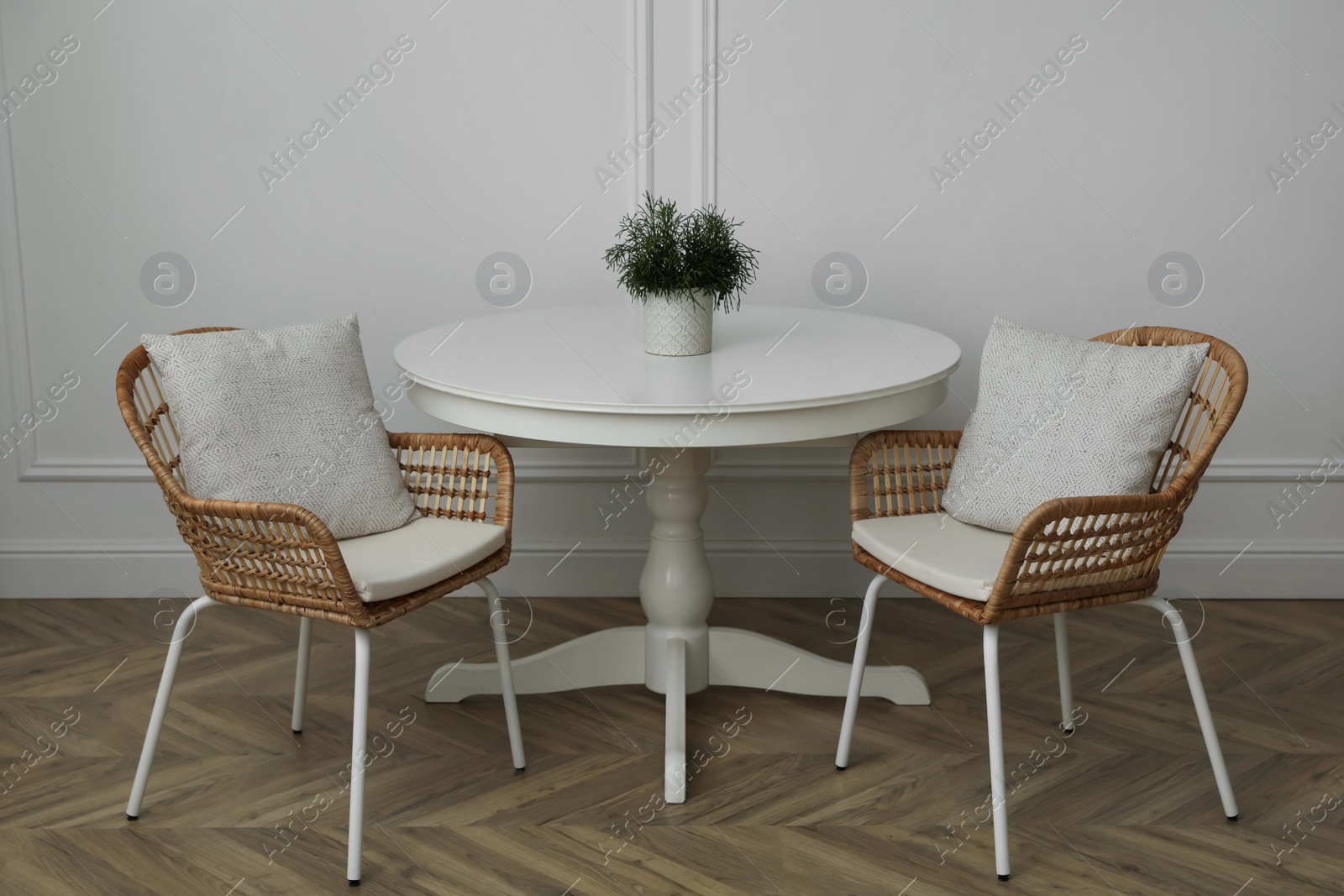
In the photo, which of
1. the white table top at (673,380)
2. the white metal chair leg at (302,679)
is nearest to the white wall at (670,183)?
the white table top at (673,380)

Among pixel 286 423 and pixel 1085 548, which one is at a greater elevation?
pixel 286 423

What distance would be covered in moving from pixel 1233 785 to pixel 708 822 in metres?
0.98

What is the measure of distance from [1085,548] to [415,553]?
3.67 ft

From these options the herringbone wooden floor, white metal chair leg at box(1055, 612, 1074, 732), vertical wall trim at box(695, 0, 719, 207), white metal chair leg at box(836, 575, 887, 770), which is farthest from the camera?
vertical wall trim at box(695, 0, 719, 207)

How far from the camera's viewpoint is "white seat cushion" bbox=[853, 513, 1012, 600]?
1.92m

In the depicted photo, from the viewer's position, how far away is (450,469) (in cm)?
227

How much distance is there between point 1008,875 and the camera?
6.27ft

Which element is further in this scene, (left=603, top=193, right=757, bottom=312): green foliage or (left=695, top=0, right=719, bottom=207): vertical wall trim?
(left=695, top=0, right=719, bottom=207): vertical wall trim

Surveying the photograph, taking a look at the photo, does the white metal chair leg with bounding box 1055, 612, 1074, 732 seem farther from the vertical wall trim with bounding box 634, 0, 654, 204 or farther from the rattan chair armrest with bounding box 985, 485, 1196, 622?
the vertical wall trim with bounding box 634, 0, 654, 204

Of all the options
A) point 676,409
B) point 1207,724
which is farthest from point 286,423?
point 1207,724

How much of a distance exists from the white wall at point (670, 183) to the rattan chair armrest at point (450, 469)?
2.62 feet

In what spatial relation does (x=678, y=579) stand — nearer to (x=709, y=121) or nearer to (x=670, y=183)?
(x=670, y=183)

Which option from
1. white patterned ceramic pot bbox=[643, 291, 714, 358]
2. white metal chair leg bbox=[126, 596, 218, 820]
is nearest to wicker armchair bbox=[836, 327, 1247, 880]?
white patterned ceramic pot bbox=[643, 291, 714, 358]

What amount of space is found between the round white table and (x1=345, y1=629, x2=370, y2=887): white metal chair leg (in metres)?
0.42
